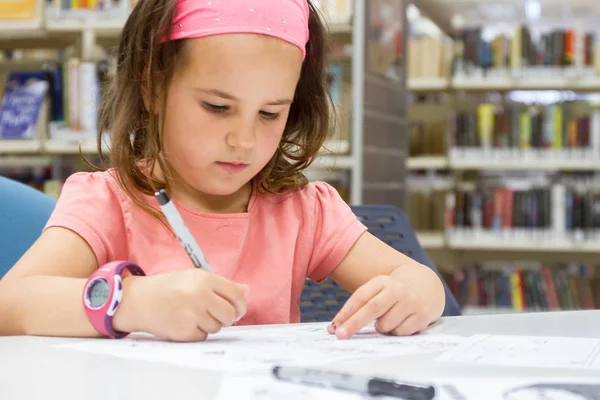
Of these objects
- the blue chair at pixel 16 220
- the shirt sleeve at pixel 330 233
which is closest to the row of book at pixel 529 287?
the shirt sleeve at pixel 330 233

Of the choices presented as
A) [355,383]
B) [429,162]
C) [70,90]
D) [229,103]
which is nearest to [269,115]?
[229,103]

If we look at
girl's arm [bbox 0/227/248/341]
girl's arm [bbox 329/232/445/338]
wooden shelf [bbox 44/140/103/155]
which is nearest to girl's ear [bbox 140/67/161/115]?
girl's arm [bbox 0/227/248/341]

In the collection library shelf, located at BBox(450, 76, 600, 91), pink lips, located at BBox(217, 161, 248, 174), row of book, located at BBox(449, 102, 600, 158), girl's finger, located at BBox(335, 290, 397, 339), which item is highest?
library shelf, located at BBox(450, 76, 600, 91)

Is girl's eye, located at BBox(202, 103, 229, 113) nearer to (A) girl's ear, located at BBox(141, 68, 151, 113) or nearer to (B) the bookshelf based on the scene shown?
(A) girl's ear, located at BBox(141, 68, 151, 113)

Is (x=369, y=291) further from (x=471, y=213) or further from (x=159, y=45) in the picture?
(x=471, y=213)

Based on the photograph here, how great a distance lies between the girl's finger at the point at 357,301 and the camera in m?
0.75

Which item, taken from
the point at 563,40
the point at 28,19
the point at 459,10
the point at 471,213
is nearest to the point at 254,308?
the point at 28,19

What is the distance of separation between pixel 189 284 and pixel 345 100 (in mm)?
2114

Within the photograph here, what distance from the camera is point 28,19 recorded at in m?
3.00

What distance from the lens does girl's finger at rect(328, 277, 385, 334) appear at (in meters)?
0.75

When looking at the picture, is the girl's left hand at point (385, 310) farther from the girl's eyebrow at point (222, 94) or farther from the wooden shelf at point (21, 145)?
the wooden shelf at point (21, 145)

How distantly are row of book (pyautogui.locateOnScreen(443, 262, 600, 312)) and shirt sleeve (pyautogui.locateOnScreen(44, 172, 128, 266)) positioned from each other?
3120 millimetres

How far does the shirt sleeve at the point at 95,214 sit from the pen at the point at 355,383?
1.47 ft

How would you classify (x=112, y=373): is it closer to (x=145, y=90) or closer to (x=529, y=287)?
(x=145, y=90)
